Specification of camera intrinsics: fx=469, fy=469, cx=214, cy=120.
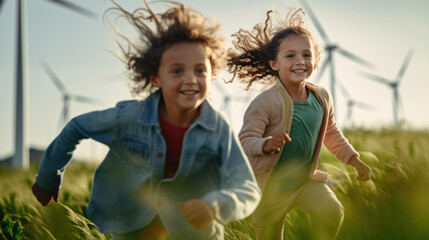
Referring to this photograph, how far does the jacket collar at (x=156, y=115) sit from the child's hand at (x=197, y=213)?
0.54 meters

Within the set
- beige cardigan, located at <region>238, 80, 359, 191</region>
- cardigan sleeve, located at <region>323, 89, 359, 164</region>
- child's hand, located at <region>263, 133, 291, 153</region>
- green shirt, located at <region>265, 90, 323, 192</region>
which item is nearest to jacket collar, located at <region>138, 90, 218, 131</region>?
child's hand, located at <region>263, 133, 291, 153</region>

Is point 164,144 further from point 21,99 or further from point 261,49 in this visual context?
point 21,99

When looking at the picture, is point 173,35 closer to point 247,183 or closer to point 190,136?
point 190,136

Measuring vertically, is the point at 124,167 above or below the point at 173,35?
below

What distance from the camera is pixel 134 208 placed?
250 cm

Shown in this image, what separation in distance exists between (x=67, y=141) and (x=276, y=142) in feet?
3.81

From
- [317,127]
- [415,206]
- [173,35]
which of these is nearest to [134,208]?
[173,35]

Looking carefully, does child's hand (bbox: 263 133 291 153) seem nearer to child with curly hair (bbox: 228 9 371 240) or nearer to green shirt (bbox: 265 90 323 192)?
child with curly hair (bbox: 228 9 371 240)

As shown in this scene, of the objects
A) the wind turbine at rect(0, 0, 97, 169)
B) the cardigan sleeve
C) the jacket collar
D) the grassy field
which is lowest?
the grassy field

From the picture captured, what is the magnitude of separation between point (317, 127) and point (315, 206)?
0.57 meters

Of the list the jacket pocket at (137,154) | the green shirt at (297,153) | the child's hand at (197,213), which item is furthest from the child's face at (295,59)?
the child's hand at (197,213)

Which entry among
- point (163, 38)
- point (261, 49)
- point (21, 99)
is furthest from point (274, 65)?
point (21, 99)

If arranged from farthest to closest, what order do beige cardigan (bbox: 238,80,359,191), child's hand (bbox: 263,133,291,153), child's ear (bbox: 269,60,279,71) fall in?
child's ear (bbox: 269,60,279,71) → beige cardigan (bbox: 238,80,359,191) → child's hand (bbox: 263,133,291,153)

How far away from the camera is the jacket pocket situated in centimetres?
243
